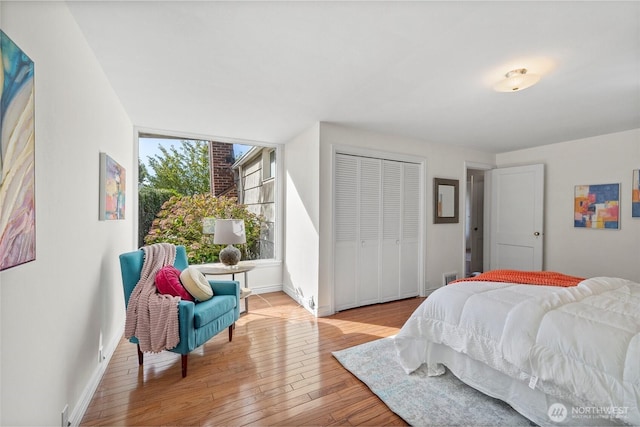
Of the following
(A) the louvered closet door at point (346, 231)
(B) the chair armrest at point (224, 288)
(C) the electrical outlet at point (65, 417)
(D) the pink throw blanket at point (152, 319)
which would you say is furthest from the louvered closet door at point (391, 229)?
(C) the electrical outlet at point (65, 417)

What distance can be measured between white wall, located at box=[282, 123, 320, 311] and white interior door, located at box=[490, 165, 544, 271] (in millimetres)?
3347

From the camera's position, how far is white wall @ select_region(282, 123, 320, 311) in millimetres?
3451

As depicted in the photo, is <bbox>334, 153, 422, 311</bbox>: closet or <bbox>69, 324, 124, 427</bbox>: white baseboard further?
<bbox>334, 153, 422, 311</bbox>: closet

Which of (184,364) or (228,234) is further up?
(228,234)

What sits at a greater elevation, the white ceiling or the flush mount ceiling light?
the white ceiling

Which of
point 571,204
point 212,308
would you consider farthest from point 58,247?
point 571,204

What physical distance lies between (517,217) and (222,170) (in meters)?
4.72

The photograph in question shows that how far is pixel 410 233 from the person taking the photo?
4105mm

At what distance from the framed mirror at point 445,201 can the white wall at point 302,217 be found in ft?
6.49

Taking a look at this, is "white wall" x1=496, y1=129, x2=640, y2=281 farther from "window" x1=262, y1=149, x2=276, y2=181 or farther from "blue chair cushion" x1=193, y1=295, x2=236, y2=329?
"blue chair cushion" x1=193, y1=295, x2=236, y2=329

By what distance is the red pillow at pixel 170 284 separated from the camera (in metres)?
2.28

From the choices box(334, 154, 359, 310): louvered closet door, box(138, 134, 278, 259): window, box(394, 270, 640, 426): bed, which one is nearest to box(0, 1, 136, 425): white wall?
box(138, 134, 278, 259): window

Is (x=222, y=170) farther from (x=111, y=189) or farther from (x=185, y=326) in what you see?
(x=185, y=326)

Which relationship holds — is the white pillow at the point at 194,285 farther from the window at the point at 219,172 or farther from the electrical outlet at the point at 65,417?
the window at the point at 219,172
